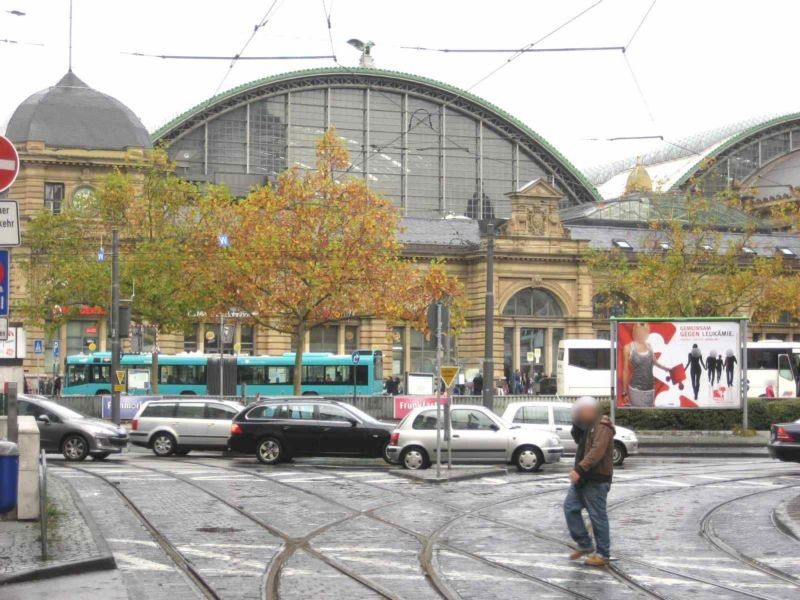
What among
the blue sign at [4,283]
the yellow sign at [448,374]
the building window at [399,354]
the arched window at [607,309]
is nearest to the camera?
the blue sign at [4,283]

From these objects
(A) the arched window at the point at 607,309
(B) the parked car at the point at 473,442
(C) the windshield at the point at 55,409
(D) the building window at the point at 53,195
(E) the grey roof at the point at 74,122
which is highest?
(E) the grey roof at the point at 74,122

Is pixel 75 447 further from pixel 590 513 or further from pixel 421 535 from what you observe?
pixel 590 513

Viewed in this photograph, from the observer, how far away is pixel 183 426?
3428 cm

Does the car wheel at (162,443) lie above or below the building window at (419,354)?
below

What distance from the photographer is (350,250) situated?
4619 centimetres

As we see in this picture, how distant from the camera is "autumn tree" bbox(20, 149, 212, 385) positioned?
52.9 metres

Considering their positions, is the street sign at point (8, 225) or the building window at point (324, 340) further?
the building window at point (324, 340)

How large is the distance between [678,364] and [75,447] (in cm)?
1690

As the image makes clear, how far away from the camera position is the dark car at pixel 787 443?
1062 inches

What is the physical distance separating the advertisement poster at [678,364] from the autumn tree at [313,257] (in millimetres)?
10445

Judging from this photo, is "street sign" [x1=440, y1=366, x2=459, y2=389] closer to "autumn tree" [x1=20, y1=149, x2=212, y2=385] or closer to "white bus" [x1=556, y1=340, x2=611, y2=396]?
Answer: "autumn tree" [x1=20, y1=149, x2=212, y2=385]

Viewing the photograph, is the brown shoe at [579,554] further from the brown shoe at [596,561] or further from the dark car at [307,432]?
the dark car at [307,432]

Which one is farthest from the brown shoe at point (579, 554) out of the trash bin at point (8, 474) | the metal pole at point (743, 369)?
the metal pole at point (743, 369)

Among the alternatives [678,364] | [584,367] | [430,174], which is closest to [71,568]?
[678,364]
